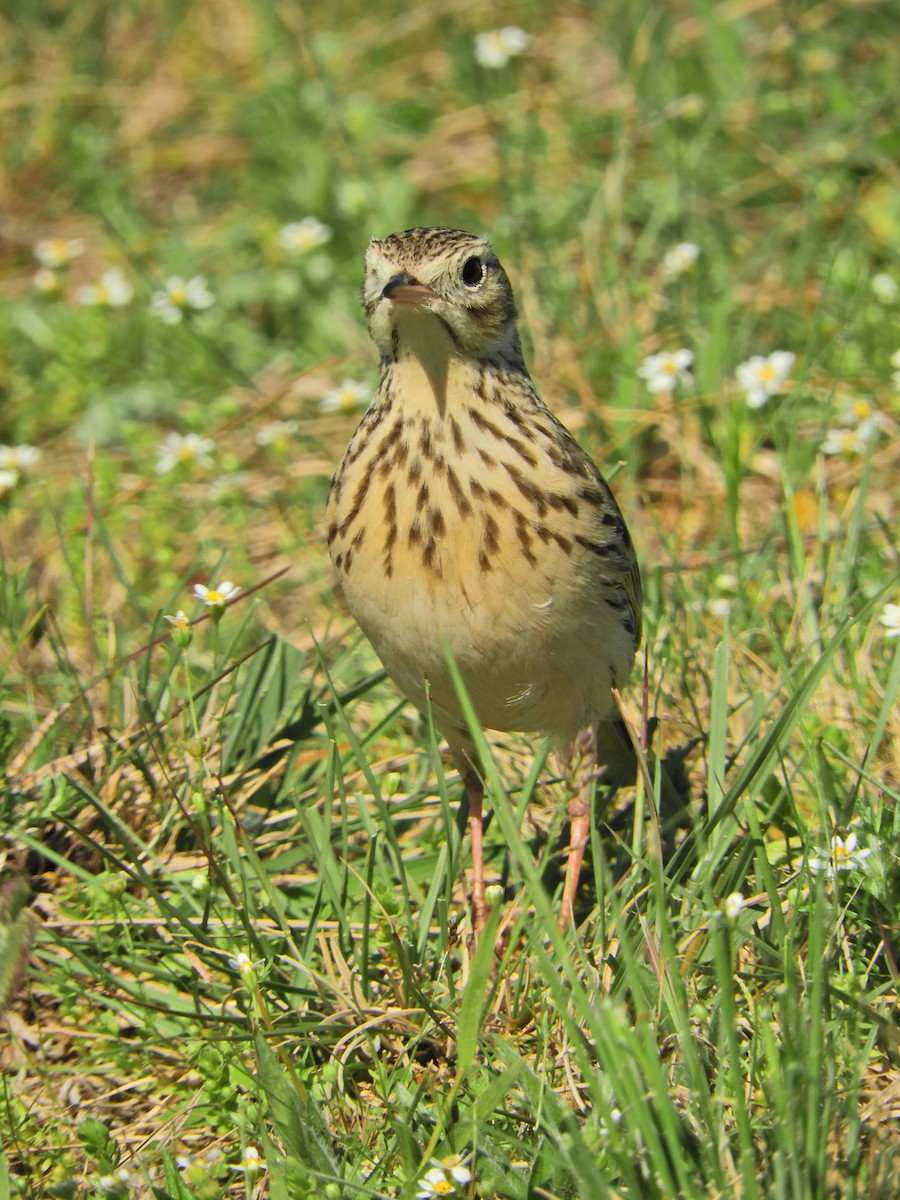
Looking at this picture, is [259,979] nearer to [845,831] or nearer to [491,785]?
[491,785]

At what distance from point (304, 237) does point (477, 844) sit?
4.29 metres

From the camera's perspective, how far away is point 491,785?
351cm

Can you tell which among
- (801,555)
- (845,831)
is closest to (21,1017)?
(845,831)

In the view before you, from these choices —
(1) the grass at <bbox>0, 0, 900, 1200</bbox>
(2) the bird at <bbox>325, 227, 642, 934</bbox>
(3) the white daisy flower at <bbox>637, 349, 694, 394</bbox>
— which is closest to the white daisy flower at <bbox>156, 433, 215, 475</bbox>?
(1) the grass at <bbox>0, 0, 900, 1200</bbox>

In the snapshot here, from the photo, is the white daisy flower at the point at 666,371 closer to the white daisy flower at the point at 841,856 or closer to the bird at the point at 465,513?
the bird at the point at 465,513

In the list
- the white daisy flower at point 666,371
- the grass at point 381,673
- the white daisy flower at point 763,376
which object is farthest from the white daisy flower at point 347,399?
the white daisy flower at point 763,376

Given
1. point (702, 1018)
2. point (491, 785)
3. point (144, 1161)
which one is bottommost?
point (144, 1161)

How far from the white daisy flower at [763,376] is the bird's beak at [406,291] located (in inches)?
95.6

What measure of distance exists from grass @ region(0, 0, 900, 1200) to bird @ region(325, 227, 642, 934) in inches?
10.5

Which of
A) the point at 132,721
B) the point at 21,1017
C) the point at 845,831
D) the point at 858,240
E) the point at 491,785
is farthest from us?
the point at 858,240

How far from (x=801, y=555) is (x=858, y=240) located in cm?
293

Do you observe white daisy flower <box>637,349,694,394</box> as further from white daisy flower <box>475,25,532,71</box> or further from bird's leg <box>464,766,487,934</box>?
bird's leg <box>464,766,487,934</box>

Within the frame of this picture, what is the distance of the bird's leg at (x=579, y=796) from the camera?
4.69 metres

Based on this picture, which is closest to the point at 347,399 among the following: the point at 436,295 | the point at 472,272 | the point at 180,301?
the point at 180,301
